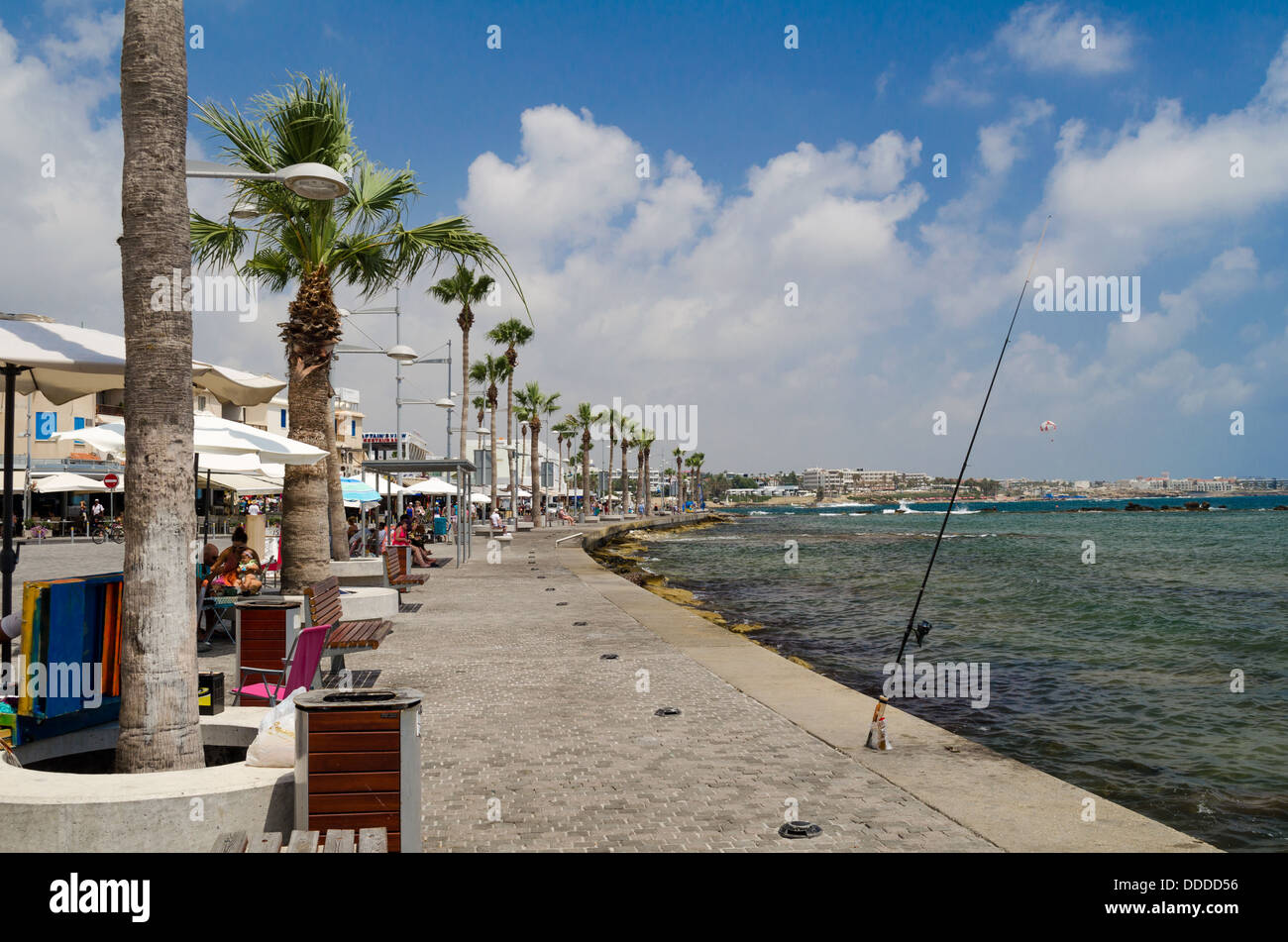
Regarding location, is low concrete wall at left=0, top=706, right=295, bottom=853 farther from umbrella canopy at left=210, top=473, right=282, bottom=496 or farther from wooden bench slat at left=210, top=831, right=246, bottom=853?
umbrella canopy at left=210, top=473, right=282, bottom=496

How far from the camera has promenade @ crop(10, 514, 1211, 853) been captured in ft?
15.7

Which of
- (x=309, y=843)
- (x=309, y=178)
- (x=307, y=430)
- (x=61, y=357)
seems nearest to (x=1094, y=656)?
(x=307, y=430)

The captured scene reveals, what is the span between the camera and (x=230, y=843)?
3.53 meters

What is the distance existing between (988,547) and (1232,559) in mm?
13902

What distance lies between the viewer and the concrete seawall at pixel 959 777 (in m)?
4.80

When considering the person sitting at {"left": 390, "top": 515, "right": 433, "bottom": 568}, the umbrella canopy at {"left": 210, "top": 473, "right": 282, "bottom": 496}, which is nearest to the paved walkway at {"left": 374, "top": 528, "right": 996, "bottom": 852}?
the umbrella canopy at {"left": 210, "top": 473, "right": 282, "bottom": 496}

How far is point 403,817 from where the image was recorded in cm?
386

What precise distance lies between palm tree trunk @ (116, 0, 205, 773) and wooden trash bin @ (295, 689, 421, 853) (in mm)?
937

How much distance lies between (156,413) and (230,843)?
212 centimetres

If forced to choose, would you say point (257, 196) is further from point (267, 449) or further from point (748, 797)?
point (748, 797)

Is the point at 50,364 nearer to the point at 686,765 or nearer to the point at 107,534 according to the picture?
the point at 686,765

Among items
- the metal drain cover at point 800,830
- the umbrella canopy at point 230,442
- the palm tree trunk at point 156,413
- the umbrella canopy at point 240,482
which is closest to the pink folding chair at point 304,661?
the palm tree trunk at point 156,413

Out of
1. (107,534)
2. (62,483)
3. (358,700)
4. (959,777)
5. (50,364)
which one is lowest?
(107,534)
